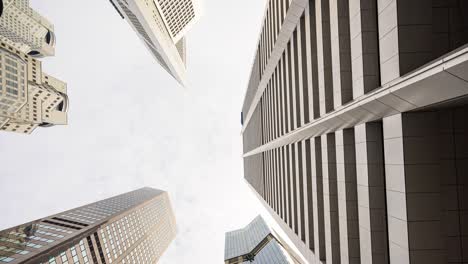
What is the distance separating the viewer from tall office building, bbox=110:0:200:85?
281ft

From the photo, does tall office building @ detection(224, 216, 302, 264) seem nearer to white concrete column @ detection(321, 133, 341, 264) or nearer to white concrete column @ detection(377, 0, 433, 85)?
white concrete column @ detection(321, 133, 341, 264)

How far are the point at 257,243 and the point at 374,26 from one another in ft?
409

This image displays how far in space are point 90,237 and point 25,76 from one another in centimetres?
5400

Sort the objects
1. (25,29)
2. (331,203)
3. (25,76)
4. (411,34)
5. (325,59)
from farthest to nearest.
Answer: (25,29), (25,76), (331,203), (325,59), (411,34)

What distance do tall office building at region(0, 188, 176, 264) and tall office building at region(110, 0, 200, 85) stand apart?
66.6 metres

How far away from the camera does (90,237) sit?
80.3 metres

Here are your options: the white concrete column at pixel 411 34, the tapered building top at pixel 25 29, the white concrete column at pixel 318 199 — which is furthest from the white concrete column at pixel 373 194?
the tapered building top at pixel 25 29

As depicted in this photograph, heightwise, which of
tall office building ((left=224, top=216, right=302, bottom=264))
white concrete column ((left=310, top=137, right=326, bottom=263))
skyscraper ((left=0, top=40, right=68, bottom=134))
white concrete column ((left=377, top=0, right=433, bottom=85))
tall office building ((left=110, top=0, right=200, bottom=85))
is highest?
tall office building ((left=110, top=0, right=200, bottom=85))

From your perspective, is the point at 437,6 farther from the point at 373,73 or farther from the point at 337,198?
the point at 337,198

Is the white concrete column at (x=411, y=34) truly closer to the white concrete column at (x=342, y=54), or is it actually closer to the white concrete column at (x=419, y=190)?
the white concrete column at (x=419, y=190)

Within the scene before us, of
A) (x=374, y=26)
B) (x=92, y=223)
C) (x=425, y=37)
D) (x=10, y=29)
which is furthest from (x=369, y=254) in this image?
(x=10, y=29)

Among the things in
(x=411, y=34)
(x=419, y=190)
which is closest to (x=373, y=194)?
(x=419, y=190)

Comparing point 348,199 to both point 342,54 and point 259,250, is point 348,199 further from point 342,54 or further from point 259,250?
point 259,250

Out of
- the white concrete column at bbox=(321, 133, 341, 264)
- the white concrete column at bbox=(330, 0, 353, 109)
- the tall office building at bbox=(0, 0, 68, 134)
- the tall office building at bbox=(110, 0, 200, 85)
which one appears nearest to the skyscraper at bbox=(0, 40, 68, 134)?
the tall office building at bbox=(0, 0, 68, 134)
